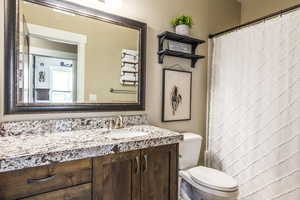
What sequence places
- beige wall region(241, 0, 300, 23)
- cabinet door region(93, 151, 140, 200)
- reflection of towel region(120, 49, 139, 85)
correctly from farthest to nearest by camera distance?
beige wall region(241, 0, 300, 23) < reflection of towel region(120, 49, 139, 85) < cabinet door region(93, 151, 140, 200)

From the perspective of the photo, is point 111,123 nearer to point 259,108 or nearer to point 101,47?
point 101,47

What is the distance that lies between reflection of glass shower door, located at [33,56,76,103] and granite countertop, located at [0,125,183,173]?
0.91ft

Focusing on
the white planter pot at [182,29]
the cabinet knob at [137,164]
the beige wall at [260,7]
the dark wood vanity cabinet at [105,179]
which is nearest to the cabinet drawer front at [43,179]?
the dark wood vanity cabinet at [105,179]

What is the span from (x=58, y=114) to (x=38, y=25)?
2.12ft

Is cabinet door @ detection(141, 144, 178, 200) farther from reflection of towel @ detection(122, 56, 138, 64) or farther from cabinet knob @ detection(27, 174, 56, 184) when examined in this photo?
reflection of towel @ detection(122, 56, 138, 64)

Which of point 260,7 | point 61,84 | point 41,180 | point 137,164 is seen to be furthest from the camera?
point 260,7

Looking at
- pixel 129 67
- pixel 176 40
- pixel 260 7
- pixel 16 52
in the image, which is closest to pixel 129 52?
pixel 129 67

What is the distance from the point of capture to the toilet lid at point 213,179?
1.47 metres

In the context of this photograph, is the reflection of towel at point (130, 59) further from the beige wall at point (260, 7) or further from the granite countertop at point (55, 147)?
the beige wall at point (260, 7)

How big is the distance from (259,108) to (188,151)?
0.78m

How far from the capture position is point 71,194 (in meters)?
0.96

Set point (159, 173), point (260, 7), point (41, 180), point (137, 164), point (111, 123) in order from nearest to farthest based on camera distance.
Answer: point (41, 180) → point (137, 164) → point (159, 173) → point (111, 123) → point (260, 7)

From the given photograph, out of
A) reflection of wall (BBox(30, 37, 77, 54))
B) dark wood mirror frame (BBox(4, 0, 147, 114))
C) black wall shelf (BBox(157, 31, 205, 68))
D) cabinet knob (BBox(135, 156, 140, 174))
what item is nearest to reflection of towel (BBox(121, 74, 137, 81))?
dark wood mirror frame (BBox(4, 0, 147, 114))

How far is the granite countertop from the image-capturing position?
2.72ft
